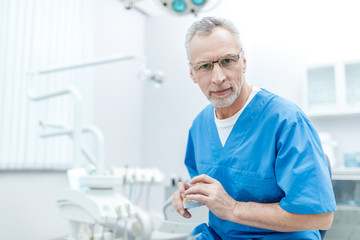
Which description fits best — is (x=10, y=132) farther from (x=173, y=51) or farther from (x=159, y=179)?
(x=173, y=51)

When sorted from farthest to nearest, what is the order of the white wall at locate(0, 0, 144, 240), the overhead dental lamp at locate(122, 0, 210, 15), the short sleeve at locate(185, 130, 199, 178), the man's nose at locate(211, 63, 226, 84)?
the white wall at locate(0, 0, 144, 240), the overhead dental lamp at locate(122, 0, 210, 15), the short sleeve at locate(185, 130, 199, 178), the man's nose at locate(211, 63, 226, 84)

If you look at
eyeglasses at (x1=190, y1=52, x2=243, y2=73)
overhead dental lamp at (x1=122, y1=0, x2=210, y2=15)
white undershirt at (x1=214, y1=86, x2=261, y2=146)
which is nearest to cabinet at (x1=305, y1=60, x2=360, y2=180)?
overhead dental lamp at (x1=122, y1=0, x2=210, y2=15)

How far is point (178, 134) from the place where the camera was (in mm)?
3543

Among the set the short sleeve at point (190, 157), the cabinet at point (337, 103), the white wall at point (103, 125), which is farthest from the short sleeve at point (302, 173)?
the white wall at point (103, 125)

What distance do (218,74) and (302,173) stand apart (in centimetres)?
35

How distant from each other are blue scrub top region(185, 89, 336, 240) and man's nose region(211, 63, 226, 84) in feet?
0.42

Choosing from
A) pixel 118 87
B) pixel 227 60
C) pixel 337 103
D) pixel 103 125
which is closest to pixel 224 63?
pixel 227 60

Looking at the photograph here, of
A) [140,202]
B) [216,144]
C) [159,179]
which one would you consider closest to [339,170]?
[159,179]

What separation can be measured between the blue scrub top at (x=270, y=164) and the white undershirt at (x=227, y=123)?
0.05ft

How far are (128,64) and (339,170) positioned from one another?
7.68ft

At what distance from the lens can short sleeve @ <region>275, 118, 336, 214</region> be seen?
31.0 inches

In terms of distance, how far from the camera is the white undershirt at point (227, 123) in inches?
40.7

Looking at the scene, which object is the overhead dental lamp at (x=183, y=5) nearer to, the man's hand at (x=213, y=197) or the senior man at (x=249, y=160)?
the senior man at (x=249, y=160)

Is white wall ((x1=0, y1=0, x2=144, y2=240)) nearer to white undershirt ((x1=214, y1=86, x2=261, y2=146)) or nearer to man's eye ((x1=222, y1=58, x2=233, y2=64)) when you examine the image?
white undershirt ((x1=214, y1=86, x2=261, y2=146))
